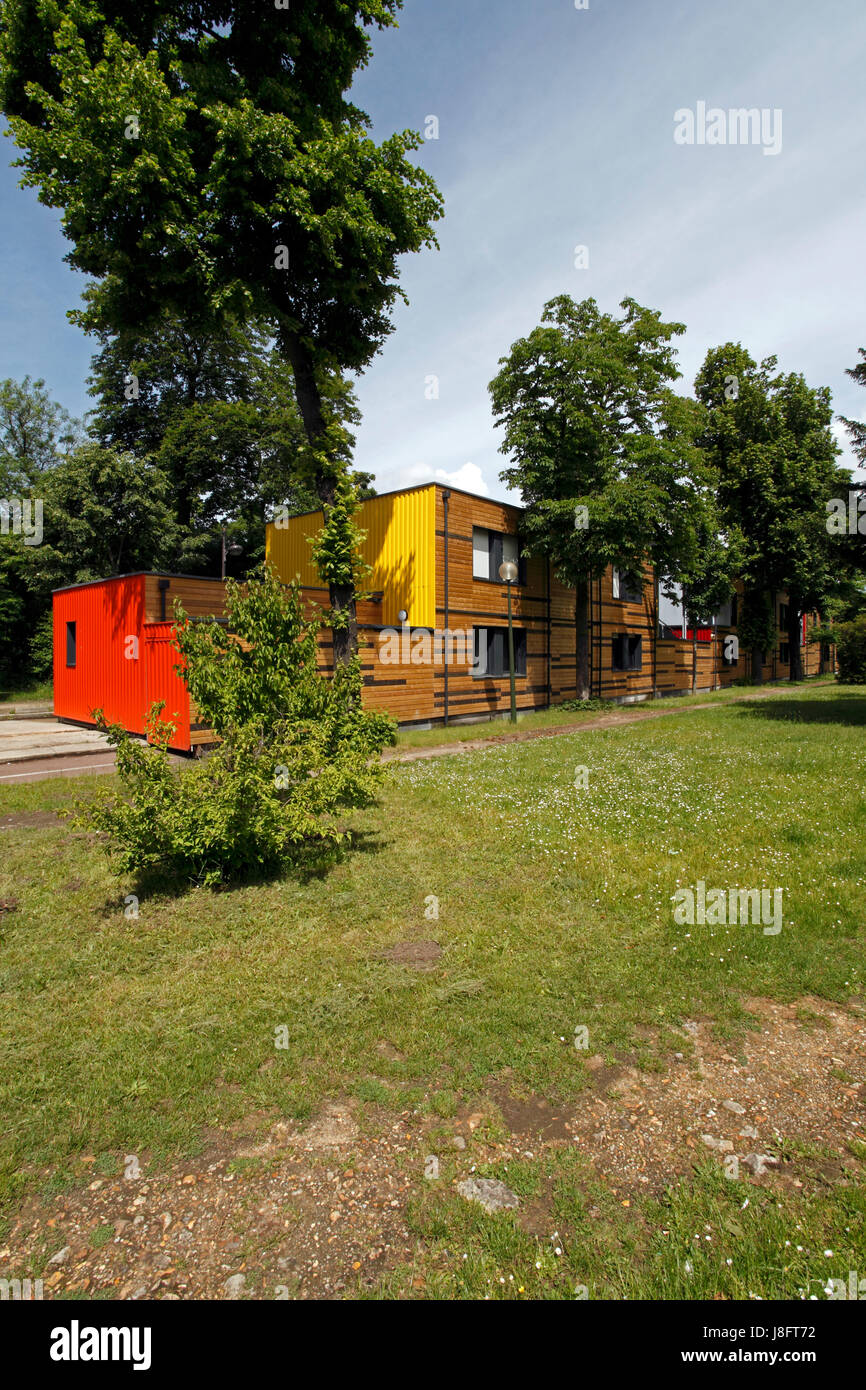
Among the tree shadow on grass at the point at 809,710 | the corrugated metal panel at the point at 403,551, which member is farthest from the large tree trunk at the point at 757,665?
the corrugated metal panel at the point at 403,551

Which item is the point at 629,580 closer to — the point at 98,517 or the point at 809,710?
the point at 809,710

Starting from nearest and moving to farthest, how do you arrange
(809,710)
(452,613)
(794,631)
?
1. (452,613)
2. (809,710)
3. (794,631)

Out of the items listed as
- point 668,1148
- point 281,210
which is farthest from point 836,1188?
point 281,210

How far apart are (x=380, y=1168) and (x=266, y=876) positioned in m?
3.96

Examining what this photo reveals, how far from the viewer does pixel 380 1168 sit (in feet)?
9.20

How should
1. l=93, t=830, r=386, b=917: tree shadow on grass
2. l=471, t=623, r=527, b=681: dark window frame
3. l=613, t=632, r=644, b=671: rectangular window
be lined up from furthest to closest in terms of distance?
l=613, t=632, r=644, b=671: rectangular window → l=471, t=623, r=527, b=681: dark window frame → l=93, t=830, r=386, b=917: tree shadow on grass

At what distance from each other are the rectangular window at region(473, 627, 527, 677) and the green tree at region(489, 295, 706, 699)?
3.17 meters

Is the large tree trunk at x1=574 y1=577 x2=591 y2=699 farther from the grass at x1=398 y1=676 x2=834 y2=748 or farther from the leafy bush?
the leafy bush

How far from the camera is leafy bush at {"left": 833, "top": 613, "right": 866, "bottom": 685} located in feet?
111

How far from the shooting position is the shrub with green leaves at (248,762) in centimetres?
563

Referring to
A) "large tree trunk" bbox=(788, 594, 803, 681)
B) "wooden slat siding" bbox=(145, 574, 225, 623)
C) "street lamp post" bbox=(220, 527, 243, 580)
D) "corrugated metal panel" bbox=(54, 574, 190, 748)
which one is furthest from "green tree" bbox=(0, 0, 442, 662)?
"large tree trunk" bbox=(788, 594, 803, 681)

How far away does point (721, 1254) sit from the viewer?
235cm

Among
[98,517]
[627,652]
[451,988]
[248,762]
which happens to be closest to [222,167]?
[248,762]
